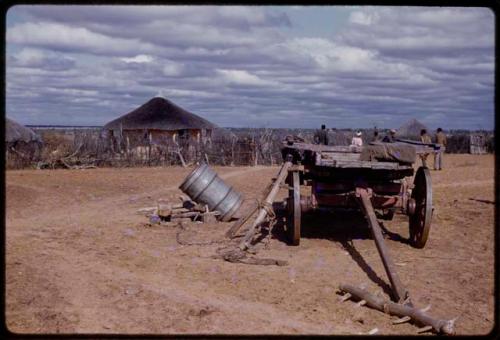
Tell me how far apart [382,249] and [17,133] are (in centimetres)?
2521

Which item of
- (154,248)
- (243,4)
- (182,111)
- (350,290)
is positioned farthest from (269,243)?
(182,111)

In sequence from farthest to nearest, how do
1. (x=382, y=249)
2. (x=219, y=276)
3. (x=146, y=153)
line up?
(x=146, y=153)
(x=219, y=276)
(x=382, y=249)

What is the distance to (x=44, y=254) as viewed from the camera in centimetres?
789

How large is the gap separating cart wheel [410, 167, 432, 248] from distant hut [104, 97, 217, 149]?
68.2 ft

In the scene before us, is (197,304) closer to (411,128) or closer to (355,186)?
(355,186)

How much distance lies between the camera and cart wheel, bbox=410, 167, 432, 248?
27.1ft

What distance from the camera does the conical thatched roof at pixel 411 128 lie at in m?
40.2

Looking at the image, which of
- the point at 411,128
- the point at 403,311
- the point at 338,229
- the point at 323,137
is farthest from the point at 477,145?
the point at 403,311

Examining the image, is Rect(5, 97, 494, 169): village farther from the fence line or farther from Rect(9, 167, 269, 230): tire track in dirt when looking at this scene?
Rect(9, 167, 269, 230): tire track in dirt

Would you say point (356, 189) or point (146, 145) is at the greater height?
point (146, 145)

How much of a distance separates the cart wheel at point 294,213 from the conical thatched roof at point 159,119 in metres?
22.0

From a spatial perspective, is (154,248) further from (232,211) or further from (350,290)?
(350,290)

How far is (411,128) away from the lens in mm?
40594

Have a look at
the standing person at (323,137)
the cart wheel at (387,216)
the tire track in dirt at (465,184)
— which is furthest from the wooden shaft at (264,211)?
the tire track in dirt at (465,184)
